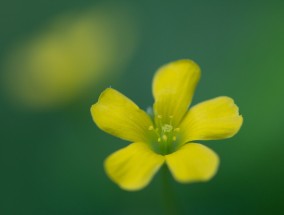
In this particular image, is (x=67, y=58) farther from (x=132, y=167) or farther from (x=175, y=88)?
(x=132, y=167)

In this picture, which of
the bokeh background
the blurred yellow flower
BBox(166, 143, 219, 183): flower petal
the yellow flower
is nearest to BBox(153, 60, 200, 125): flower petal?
the yellow flower

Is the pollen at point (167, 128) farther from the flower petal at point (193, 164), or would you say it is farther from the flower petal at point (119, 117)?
the flower petal at point (193, 164)

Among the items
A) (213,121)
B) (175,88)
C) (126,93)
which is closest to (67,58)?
(126,93)

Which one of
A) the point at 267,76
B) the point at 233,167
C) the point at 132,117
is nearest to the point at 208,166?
the point at 132,117

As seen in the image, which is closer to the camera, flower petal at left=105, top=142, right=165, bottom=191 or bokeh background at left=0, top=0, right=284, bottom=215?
flower petal at left=105, top=142, right=165, bottom=191

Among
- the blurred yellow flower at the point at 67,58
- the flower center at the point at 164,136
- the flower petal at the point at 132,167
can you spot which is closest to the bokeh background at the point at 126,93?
the blurred yellow flower at the point at 67,58

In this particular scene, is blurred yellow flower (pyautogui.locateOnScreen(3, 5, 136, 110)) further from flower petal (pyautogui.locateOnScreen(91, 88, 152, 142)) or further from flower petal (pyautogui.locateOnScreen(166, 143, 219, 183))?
flower petal (pyautogui.locateOnScreen(166, 143, 219, 183))

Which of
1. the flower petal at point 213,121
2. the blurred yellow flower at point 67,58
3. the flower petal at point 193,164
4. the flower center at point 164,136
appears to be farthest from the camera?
the blurred yellow flower at point 67,58
